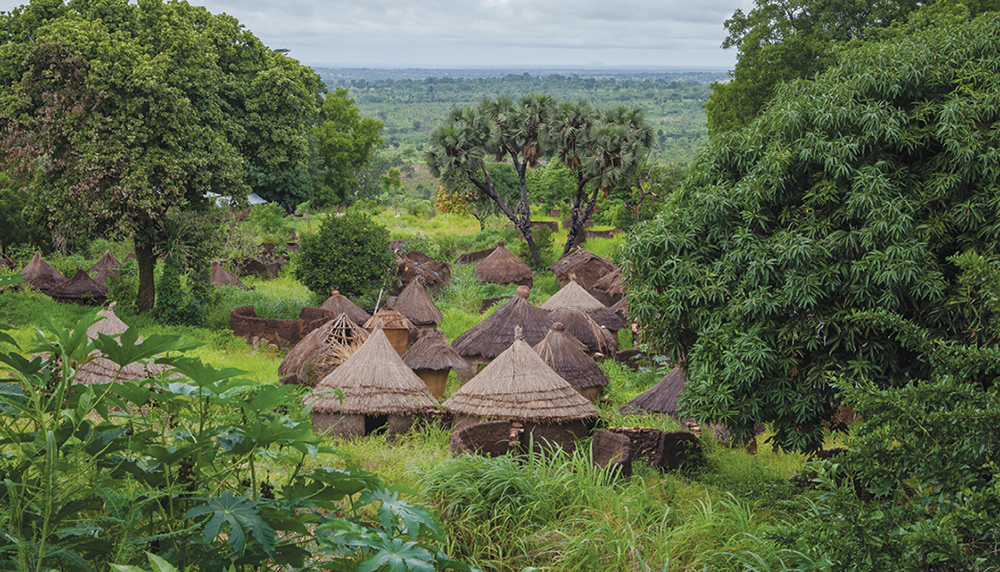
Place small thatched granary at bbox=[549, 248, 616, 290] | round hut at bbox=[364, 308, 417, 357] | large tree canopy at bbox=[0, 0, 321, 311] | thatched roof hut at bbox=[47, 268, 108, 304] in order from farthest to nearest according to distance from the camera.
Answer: small thatched granary at bbox=[549, 248, 616, 290], thatched roof hut at bbox=[47, 268, 108, 304], round hut at bbox=[364, 308, 417, 357], large tree canopy at bbox=[0, 0, 321, 311]

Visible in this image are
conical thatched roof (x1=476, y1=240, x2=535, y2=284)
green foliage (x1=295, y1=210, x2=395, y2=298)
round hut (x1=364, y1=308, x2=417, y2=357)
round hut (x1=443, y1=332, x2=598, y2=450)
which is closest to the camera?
round hut (x1=443, y1=332, x2=598, y2=450)

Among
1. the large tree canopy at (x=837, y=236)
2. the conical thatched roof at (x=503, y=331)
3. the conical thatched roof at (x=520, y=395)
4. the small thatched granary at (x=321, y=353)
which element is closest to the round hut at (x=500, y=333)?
the conical thatched roof at (x=503, y=331)

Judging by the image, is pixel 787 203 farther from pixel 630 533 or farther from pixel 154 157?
pixel 154 157

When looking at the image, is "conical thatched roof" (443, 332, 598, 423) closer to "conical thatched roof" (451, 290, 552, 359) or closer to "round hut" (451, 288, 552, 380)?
"round hut" (451, 288, 552, 380)

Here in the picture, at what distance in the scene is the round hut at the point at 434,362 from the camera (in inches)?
613

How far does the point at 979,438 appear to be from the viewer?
3.96m

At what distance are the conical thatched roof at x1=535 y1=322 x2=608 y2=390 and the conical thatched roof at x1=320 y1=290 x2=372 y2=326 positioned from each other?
680 centimetres

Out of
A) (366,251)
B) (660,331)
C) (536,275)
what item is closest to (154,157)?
(366,251)

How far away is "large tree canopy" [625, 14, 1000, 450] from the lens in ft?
25.3

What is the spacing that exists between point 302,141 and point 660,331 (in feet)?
49.2

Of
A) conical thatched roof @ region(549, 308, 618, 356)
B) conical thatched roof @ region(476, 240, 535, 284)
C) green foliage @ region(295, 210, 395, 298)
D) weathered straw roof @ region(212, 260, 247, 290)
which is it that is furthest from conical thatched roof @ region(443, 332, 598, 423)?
conical thatched roof @ region(476, 240, 535, 284)

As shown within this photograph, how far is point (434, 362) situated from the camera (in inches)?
612

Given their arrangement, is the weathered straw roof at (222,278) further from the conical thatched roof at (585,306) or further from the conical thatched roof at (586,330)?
the conical thatched roof at (586,330)

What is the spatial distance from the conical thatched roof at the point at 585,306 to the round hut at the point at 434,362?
17.2 feet
